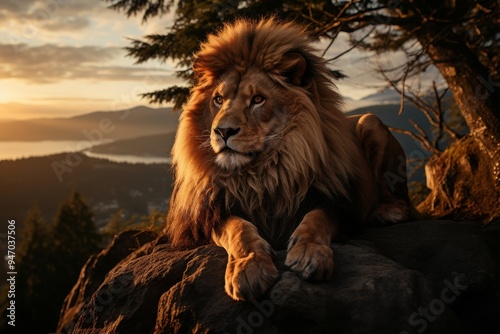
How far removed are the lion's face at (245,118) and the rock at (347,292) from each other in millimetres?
725

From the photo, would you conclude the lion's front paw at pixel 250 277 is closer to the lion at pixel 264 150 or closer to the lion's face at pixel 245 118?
the lion at pixel 264 150

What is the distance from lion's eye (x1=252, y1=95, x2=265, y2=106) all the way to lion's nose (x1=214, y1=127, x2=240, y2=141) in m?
0.32

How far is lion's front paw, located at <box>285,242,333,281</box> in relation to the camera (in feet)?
9.65

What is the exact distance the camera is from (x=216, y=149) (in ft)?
11.9

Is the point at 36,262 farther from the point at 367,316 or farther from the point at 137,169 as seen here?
the point at 137,169

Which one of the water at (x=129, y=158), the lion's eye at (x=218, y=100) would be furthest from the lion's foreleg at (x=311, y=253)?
the water at (x=129, y=158)

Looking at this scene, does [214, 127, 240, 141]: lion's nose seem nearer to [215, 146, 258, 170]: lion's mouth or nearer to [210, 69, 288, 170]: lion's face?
→ [210, 69, 288, 170]: lion's face

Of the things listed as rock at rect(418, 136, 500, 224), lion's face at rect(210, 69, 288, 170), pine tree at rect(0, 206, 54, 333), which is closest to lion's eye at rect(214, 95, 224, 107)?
lion's face at rect(210, 69, 288, 170)

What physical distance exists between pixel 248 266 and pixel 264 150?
111 cm

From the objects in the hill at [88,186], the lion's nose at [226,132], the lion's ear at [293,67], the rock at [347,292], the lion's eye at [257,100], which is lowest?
the hill at [88,186]

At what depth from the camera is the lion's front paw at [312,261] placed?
9.65 feet

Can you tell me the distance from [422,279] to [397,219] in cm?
173

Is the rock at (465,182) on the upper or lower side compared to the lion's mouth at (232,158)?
lower

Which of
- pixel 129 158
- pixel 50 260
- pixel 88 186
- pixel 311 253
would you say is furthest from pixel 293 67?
pixel 129 158
